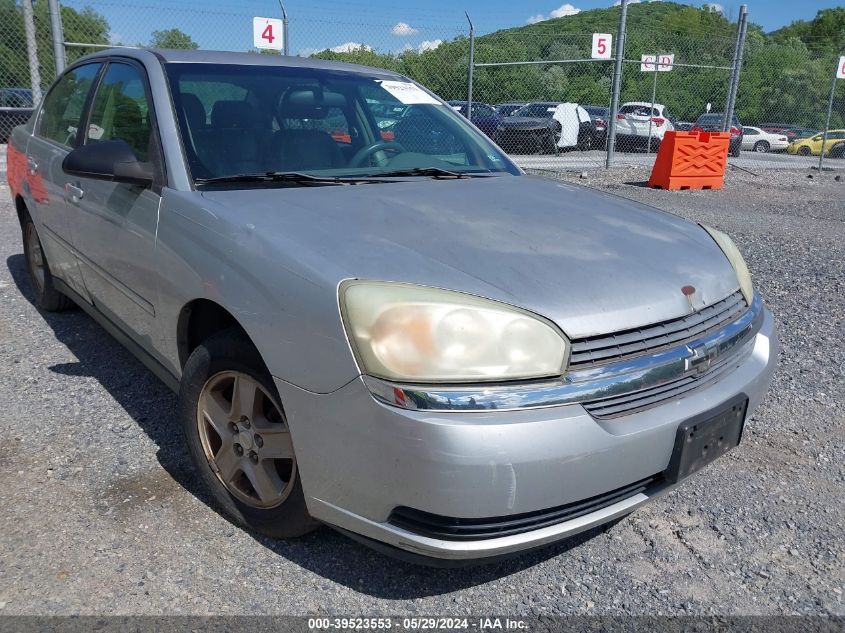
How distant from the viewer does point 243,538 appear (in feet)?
7.80

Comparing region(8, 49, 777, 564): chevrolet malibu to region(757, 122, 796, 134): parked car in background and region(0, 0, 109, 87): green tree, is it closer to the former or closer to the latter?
region(0, 0, 109, 87): green tree

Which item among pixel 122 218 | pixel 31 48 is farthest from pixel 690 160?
pixel 122 218

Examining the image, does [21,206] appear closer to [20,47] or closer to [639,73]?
[20,47]

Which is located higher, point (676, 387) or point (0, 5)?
point (0, 5)

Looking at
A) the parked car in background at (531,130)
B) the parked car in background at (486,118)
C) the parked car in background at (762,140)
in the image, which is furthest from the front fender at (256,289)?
the parked car in background at (762,140)

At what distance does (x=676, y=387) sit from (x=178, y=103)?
6.96 feet

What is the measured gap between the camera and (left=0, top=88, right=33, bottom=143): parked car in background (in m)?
11.3

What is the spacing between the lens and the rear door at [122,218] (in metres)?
2.66

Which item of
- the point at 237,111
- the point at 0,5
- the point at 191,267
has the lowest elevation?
the point at 191,267

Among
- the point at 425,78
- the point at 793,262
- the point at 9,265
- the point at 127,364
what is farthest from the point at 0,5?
the point at 793,262

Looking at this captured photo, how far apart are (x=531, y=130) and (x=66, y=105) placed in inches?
593

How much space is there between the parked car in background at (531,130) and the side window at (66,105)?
13885mm

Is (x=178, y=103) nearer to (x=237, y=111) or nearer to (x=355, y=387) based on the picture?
(x=237, y=111)

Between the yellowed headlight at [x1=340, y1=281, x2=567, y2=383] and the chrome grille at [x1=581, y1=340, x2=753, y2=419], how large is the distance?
0.50 ft
